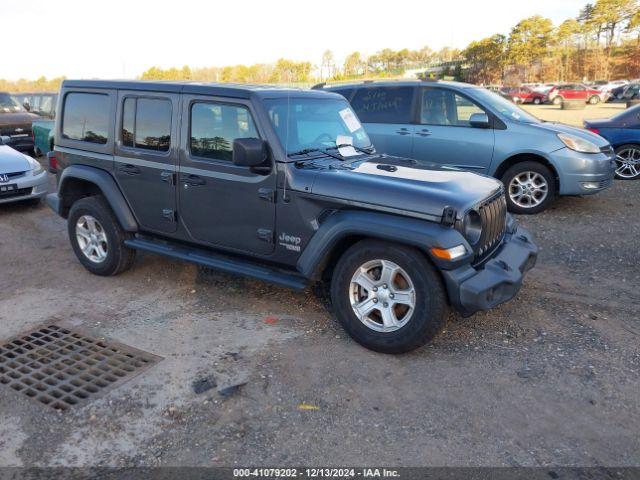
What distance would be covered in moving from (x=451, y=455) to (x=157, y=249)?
127 inches

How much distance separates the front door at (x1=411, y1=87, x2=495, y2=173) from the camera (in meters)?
8.04

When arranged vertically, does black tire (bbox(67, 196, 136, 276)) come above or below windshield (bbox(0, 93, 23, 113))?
below

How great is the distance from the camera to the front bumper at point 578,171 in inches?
302

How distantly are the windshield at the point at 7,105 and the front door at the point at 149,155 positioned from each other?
12.1 meters

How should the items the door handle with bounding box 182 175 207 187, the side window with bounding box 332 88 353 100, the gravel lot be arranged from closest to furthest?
the gravel lot < the door handle with bounding box 182 175 207 187 < the side window with bounding box 332 88 353 100

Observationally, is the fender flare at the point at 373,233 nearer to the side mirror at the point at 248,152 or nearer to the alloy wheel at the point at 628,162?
the side mirror at the point at 248,152

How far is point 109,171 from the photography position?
525 cm

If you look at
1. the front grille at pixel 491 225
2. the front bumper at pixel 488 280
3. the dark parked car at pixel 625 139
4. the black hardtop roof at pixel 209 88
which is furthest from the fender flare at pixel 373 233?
the dark parked car at pixel 625 139

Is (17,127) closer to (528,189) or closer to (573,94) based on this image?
(528,189)

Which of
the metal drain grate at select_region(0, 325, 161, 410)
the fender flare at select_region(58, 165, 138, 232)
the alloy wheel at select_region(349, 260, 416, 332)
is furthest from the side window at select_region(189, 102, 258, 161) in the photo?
the metal drain grate at select_region(0, 325, 161, 410)

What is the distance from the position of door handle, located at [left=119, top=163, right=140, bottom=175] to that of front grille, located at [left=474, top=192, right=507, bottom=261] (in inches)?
119

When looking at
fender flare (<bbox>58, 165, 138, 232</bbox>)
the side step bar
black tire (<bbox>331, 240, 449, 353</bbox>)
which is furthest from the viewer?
fender flare (<bbox>58, 165, 138, 232</bbox>)

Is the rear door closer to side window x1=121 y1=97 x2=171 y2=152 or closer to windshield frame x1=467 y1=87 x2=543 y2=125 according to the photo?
windshield frame x1=467 y1=87 x2=543 y2=125

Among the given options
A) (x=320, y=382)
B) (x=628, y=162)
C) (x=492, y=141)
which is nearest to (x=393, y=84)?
(x=492, y=141)
